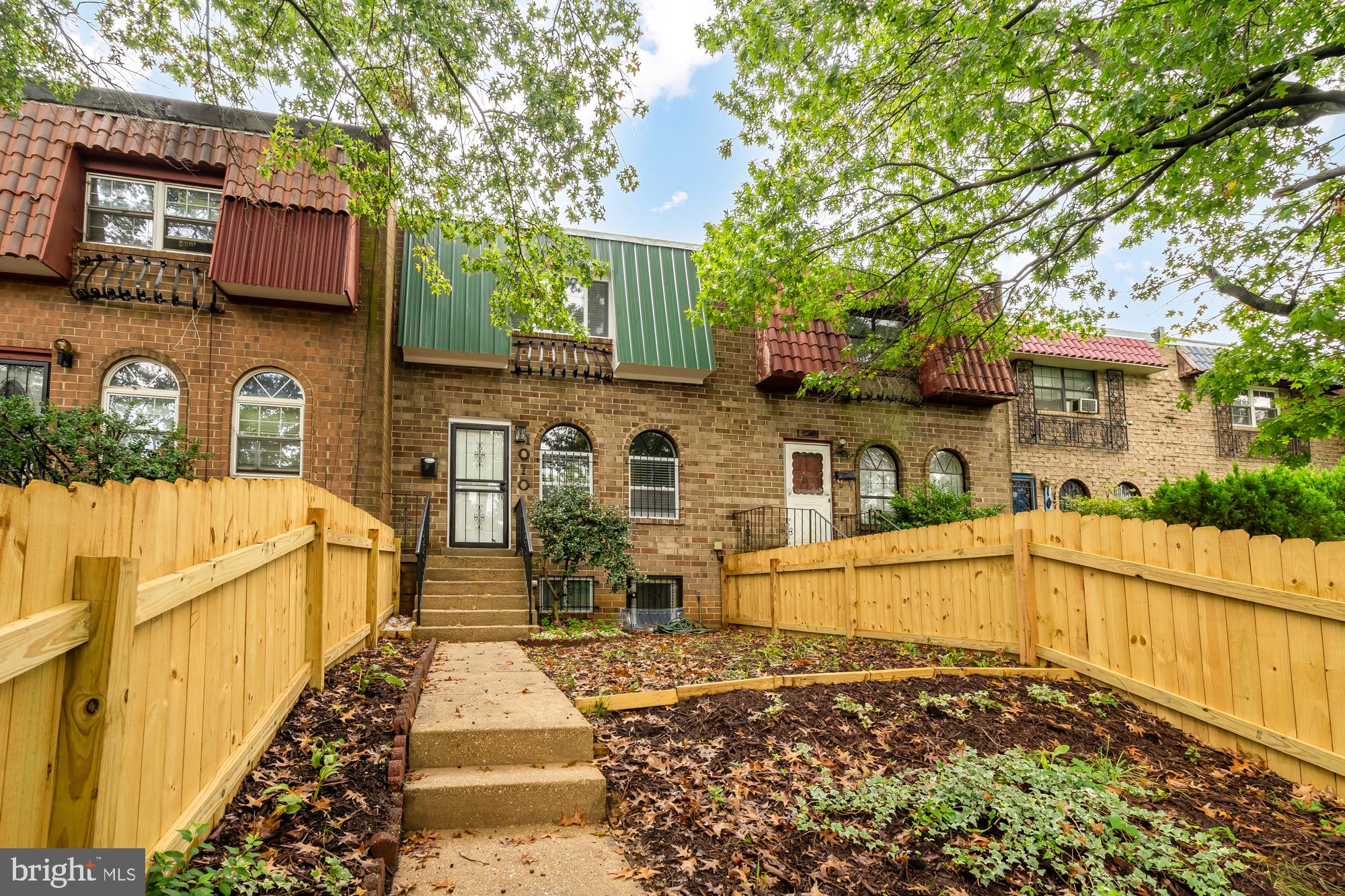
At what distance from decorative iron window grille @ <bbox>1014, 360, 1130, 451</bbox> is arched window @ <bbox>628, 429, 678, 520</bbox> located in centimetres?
938

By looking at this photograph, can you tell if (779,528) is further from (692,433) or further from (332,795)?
(332,795)

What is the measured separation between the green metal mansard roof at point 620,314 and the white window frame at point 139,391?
3.25 m

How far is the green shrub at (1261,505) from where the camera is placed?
7777mm

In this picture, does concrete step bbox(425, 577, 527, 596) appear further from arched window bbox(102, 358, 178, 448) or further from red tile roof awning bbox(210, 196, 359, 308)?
red tile roof awning bbox(210, 196, 359, 308)

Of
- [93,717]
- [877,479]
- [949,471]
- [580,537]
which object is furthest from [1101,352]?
[93,717]

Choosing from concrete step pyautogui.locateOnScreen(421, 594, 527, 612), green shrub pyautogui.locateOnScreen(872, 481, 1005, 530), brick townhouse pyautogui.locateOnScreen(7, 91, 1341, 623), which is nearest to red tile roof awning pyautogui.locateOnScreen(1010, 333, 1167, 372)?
brick townhouse pyautogui.locateOnScreen(7, 91, 1341, 623)

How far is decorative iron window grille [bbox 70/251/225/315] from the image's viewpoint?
977 centimetres

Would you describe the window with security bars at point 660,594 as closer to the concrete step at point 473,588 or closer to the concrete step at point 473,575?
the concrete step at point 473,575

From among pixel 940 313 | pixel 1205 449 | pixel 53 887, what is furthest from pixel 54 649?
pixel 1205 449

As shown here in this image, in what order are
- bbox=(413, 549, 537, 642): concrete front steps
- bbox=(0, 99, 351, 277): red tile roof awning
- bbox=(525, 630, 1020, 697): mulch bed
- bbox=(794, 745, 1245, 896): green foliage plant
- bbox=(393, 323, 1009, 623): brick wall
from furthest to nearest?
bbox=(393, 323, 1009, 623): brick wall, bbox=(0, 99, 351, 277): red tile roof awning, bbox=(413, 549, 537, 642): concrete front steps, bbox=(525, 630, 1020, 697): mulch bed, bbox=(794, 745, 1245, 896): green foliage plant

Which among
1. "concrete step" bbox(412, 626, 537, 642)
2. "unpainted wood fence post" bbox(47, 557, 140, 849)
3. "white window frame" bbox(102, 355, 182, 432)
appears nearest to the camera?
"unpainted wood fence post" bbox(47, 557, 140, 849)

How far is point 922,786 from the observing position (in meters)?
3.47

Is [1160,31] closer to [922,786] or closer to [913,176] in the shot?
[913,176]

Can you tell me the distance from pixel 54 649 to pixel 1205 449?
22886mm
